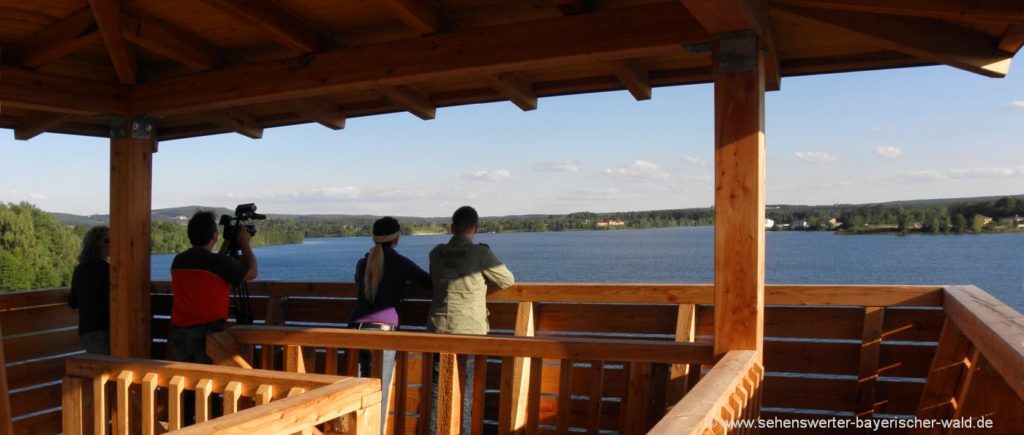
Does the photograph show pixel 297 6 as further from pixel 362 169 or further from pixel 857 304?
pixel 362 169

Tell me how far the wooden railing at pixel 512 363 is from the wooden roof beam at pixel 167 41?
1.52 m

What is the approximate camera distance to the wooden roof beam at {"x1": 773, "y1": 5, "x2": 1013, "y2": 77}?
9.64 ft

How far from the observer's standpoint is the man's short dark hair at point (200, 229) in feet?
13.4

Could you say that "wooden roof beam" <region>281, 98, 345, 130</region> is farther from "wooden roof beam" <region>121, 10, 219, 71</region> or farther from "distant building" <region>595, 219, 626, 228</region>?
"distant building" <region>595, 219, 626, 228</region>

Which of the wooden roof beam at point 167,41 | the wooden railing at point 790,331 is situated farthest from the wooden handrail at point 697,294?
the wooden roof beam at point 167,41

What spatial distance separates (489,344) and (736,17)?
173cm

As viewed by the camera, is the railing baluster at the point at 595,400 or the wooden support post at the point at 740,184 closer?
the wooden support post at the point at 740,184

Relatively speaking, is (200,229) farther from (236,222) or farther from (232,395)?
(232,395)

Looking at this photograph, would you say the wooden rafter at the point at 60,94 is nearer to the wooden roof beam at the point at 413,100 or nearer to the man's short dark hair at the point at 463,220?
the wooden roof beam at the point at 413,100

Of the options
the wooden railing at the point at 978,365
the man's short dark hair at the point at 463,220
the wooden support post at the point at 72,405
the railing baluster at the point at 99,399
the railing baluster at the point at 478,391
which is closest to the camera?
the wooden railing at the point at 978,365

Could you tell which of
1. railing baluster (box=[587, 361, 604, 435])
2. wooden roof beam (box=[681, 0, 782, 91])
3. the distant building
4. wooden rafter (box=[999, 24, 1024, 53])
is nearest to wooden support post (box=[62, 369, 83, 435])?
railing baluster (box=[587, 361, 604, 435])

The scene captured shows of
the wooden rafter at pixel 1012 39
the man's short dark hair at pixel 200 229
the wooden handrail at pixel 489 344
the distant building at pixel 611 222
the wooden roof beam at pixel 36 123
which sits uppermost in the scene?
the wooden rafter at pixel 1012 39

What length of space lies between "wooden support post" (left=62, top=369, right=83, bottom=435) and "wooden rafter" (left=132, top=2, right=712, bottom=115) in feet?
5.56

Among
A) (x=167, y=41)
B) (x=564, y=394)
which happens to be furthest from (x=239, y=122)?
(x=564, y=394)
